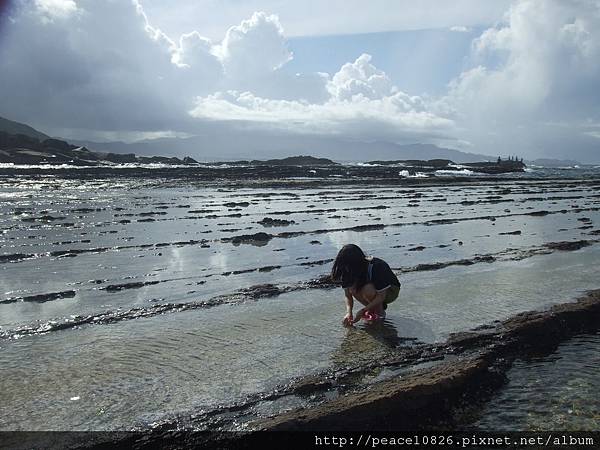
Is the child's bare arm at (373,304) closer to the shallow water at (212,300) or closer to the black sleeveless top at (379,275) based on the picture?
the black sleeveless top at (379,275)

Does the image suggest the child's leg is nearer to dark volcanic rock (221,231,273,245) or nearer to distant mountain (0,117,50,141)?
dark volcanic rock (221,231,273,245)

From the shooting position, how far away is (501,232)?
18.4m

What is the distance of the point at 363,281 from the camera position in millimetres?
7574

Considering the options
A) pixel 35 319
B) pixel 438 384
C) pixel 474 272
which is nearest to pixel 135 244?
pixel 35 319

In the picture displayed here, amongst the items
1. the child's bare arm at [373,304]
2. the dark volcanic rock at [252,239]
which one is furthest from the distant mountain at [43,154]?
the child's bare arm at [373,304]

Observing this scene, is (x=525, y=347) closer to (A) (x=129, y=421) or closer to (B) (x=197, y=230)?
(A) (x=129, y=421)

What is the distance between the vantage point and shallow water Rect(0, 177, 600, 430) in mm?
5480

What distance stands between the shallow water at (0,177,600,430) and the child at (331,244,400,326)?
330mm

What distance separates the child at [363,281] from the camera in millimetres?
7375

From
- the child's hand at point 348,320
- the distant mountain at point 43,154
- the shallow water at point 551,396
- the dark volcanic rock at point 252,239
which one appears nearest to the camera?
the shallow water at point 551,396

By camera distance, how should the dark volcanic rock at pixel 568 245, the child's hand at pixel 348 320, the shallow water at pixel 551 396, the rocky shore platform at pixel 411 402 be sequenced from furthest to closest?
the dark volcanic rock at pixel 568 245, the child's hand at pixel 348 320, the shallow water at pixel 551 396, the rocky shore platform at pixel 411 402

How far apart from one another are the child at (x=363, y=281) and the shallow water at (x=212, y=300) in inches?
13.0

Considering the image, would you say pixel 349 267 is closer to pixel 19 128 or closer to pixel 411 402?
pixel 411 402

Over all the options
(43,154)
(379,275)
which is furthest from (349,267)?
(43,154)
